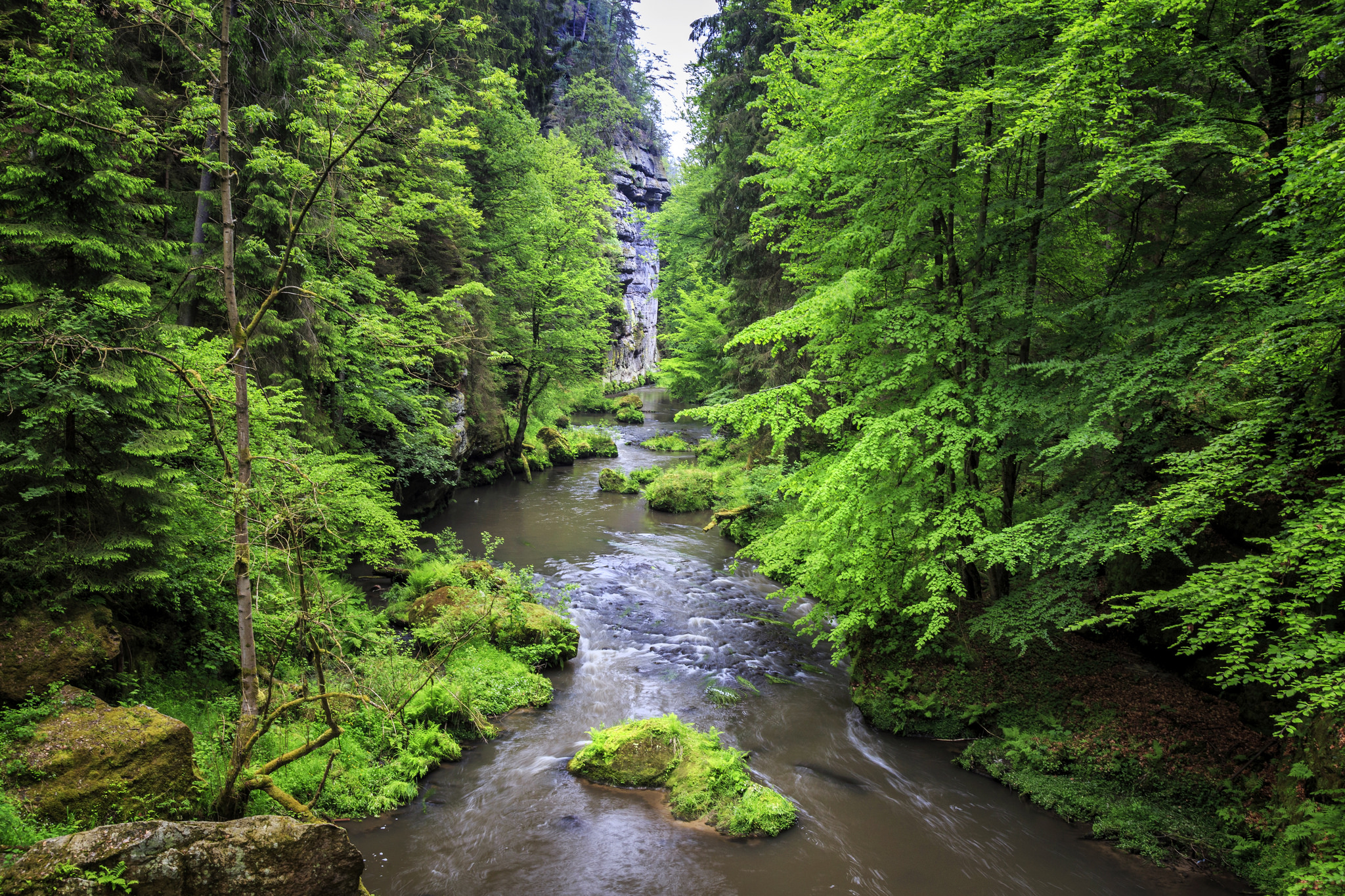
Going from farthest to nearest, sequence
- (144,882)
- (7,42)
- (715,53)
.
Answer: (715,53) < (7,42) < (144,882)

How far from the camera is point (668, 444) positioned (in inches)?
1147

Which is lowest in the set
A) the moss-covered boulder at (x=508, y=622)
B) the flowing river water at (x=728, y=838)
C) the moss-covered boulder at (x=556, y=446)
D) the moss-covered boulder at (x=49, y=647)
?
the flowing river water at (x=728, y=838)

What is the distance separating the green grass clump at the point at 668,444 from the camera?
28.8 metres

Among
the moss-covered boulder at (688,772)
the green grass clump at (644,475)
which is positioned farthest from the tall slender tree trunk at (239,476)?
the green grass clump at (644,475)

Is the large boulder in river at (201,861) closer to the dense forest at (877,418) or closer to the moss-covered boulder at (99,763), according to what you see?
the dense forest at (877,418)

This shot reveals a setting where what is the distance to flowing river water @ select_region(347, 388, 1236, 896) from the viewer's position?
557 cm

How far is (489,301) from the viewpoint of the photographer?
20.3 metres

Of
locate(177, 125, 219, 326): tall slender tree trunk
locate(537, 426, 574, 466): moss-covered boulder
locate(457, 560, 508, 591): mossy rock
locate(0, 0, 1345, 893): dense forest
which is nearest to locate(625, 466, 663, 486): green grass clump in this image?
locate(537, 426, 574, 466): moss-covered boulder

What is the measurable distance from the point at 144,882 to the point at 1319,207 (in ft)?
31.5

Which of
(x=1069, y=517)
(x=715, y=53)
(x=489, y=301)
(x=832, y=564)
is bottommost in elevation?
(x=832, y=564)

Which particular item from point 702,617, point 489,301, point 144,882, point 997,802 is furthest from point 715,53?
point 144,882

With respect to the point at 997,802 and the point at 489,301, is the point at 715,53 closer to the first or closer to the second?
the point at 489,301

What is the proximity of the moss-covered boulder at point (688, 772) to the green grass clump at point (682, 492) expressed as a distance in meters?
12.0

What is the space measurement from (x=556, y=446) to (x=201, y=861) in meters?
22.5
